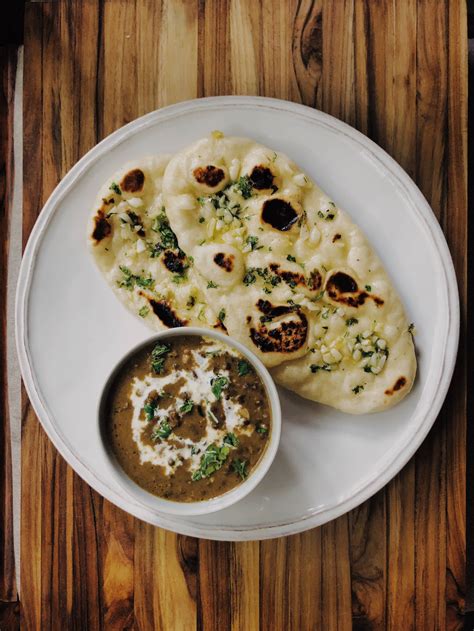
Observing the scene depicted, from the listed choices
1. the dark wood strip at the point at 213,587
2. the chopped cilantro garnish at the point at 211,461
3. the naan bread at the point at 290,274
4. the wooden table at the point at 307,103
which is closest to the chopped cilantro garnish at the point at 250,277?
the naan bread at the point at 290,274

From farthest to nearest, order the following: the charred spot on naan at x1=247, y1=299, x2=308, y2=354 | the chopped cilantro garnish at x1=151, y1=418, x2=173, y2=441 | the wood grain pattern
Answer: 1. the wood grain pattern
2. the charred spot on naan at x1=247, y1=299, x2=308, y2=354
3. the chopped cilantro garnish at x1=151, y1=418, x2=173, y2=441

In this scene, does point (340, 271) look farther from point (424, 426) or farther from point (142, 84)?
point (142, 84)

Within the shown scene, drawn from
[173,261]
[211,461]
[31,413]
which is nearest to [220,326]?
[173,261]

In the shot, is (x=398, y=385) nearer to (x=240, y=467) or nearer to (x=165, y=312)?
(x=240, y=467)

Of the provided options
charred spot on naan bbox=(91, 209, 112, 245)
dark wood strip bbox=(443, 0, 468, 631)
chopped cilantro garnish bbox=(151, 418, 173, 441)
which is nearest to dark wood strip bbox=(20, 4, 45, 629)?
charred spot on naan bbox=(91, 209, 112, 245)

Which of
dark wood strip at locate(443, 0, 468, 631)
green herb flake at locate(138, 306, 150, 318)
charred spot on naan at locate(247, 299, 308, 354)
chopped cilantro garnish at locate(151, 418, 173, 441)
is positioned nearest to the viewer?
chopped cilantro garnish at locate(151, 418, 173, 441)

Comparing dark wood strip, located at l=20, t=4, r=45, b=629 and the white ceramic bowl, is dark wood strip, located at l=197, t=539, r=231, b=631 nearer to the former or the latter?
the white ceramic bowl

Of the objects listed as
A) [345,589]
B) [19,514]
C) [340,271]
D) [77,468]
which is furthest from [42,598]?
[340,271]
